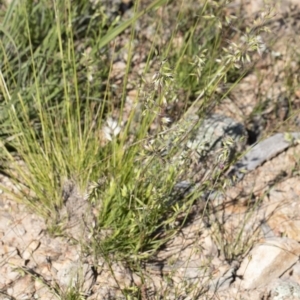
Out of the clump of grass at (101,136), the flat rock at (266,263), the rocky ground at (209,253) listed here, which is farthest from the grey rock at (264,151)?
the flat rock at (266,263)

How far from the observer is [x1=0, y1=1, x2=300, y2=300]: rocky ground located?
261 cm

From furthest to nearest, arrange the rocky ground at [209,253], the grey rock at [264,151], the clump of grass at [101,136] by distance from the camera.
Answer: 1. the grey rock at [264,151]
2. the rocky ground at [209,253]
3. the clump of grass at [101,136]

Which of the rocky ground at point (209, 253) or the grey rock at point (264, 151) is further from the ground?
the grey rock at point (264, 151)

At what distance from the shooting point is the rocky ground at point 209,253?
261 cm

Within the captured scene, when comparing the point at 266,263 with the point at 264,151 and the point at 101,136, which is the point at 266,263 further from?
the point at 101,136

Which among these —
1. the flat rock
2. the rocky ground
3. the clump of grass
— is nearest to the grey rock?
the rocky ground

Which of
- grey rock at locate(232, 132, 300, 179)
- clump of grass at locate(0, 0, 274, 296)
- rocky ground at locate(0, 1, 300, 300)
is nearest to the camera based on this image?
clump of grass at locate(0, 0, 274, 296)

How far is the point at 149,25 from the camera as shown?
145 inches

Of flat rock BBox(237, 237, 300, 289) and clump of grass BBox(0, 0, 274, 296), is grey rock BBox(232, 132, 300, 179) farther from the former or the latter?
flat rock BBox(237, 237, 300, 289)

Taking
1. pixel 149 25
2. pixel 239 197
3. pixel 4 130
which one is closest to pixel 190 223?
pixel 239 197

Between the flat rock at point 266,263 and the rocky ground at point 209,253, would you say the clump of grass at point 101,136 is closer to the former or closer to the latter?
the rocky ground at point 209,253

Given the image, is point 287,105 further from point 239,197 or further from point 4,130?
point 4,130

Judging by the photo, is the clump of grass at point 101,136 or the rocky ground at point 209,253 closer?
the clump of grass at point 101,136

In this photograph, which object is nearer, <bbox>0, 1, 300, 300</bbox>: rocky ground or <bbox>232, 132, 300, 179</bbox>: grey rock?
<bbox>0, 1, 300, 300</bbox>: rocky ground
